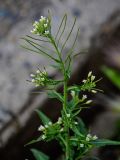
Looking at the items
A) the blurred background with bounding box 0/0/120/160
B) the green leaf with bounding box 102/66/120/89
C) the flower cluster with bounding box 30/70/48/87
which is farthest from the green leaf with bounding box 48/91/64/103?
the green leaf with bounding box 102/66/120/89

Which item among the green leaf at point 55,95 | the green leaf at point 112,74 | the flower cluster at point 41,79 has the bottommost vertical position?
the green leaf at point 55,95

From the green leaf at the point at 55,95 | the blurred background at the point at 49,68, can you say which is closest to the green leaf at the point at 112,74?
the blurred background at the point at 49,68

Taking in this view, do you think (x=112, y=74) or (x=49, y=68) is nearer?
(x=49, y=68)

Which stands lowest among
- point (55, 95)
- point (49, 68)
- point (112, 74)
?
point (55, 95)

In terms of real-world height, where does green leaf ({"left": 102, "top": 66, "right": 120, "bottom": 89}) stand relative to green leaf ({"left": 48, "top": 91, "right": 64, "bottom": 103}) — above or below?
above

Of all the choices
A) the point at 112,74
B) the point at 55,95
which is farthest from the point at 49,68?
the point at 55,95

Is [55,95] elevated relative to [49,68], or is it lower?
lower

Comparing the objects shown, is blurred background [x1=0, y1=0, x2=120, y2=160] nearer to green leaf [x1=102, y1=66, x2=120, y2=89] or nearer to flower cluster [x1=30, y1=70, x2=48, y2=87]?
green leaf [x1=102, y1=66, x2=120, y2=89]

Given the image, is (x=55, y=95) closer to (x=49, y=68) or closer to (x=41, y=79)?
(x=41, y=79)

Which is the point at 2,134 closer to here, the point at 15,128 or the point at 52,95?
the point at 15,128

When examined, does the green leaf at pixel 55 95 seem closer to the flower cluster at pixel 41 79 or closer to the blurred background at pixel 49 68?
the flower cluster at pixel 41 79
